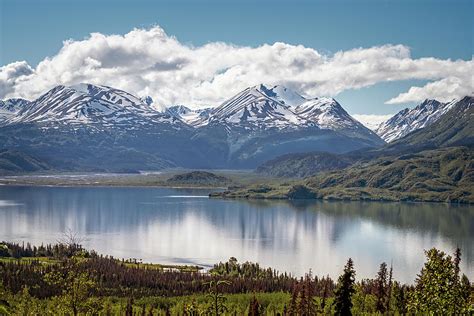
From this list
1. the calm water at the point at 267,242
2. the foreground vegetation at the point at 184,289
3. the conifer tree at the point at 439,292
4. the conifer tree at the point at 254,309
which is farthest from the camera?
the calm water at the point at 267,242

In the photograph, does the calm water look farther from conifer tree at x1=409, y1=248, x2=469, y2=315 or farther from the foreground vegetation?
conifer tree at x1=409, y1=248, x2=469, y2=315

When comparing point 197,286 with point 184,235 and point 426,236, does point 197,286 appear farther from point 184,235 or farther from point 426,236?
point 426,236

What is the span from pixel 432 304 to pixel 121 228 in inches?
6348

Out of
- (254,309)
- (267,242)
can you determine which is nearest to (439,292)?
(254,309)

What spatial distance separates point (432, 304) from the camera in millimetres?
31641

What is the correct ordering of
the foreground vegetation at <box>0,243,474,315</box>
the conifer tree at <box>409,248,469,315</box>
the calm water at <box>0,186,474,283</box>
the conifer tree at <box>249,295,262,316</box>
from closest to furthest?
the conifer tree at <box>409,248,469,315</box> < the conifer tree at <box>249,295,262,316</box> < the foreground vegetation at <box>0,243,474,315</box> < the calm water at <box>0,186,474,283</box>

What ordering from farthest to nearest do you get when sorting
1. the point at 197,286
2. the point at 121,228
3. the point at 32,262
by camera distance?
the point at 121,228
the point at 32,262
the point at 197,286

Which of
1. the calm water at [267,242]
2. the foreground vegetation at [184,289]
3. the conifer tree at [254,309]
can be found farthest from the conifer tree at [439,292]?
the calm water at [267,242]

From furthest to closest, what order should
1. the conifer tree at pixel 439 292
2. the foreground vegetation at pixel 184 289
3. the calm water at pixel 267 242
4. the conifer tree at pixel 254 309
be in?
the calm water at pixel 267 242
the foreground vegetation at pixel 184 289
the conifer tree at pixel 254 309
the conifer tree at pixel 439 292

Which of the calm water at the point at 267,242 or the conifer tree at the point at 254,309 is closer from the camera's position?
the conifer tree at the point at 254,309

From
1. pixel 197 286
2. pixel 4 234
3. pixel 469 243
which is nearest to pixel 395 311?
pixel 197 286

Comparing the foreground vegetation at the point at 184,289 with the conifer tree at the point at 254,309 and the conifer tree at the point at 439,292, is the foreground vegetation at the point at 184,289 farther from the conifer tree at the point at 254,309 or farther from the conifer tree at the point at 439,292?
the conifer tree at the point at 439,292

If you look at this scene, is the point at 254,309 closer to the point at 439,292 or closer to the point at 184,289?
the point at 439,292

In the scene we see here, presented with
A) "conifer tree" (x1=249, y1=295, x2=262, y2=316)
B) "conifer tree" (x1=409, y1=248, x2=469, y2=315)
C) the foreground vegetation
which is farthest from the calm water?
"conifer tree" (x1=409, y1=248, x2=469, y2=315)
